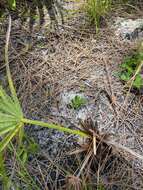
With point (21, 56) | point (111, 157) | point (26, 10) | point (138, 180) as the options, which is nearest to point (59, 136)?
point (111, 157)

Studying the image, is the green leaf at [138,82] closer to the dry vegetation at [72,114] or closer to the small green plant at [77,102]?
the dry vegetation at [72,114]

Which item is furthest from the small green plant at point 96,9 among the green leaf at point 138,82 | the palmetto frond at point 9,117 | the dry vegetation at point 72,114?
the palmetto frond at point 9,117

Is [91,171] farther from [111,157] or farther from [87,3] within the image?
[87,3]

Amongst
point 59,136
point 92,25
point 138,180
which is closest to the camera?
point 138,180

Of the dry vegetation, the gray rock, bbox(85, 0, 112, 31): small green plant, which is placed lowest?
the dry vegetation

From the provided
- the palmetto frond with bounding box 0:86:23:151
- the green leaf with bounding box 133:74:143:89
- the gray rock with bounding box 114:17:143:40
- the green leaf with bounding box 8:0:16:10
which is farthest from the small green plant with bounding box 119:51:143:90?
the green leaf with bounding box 8:0:16:10

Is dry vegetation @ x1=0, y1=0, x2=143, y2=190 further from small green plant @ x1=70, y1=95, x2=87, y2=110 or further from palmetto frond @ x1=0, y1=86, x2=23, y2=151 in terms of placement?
palmetto frond @ x1=0, y1=86, x2=23, y2=151
